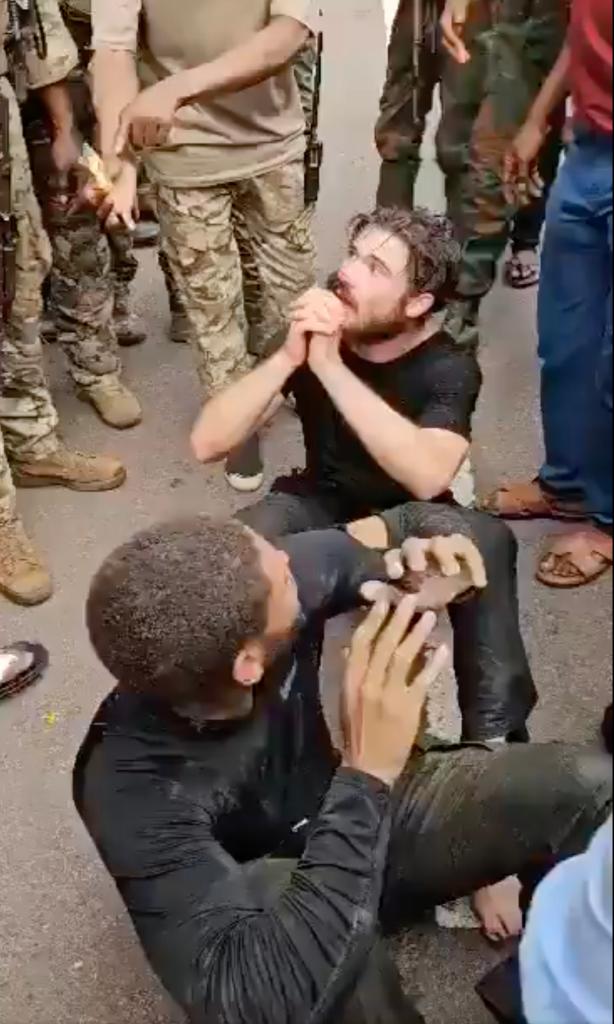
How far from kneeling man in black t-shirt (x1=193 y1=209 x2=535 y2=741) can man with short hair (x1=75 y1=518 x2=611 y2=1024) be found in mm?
254

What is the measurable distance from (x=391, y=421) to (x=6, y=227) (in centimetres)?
84

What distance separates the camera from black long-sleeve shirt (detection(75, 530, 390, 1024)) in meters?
1.26

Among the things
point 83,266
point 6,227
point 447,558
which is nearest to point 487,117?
point 83,266

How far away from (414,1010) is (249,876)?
0.26 meters

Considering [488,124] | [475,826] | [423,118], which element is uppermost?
[488,124]

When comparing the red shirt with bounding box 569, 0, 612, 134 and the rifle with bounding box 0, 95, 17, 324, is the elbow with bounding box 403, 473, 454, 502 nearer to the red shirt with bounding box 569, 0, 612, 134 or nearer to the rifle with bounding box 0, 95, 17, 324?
the rifle with bounding box 0, 95, 17, 324

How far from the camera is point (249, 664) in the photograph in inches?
52.6

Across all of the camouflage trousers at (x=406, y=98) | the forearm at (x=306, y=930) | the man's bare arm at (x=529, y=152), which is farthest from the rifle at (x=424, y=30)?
the forearm at (x=306, y=930)

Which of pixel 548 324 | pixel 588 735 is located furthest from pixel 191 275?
pixel 588 735

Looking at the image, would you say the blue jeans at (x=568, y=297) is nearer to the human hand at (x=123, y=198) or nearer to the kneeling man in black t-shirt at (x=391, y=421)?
the kneeling man in black t-shirt at (x=391, y=421)

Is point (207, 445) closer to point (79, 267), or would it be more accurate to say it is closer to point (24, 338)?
point (24, 338)

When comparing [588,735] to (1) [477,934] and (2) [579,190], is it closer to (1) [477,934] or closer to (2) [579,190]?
(1) [477,934]

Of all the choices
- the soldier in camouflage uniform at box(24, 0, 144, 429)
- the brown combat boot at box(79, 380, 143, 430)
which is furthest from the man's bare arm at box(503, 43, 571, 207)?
the brown combat boot at box(79, 380, 143, 430)

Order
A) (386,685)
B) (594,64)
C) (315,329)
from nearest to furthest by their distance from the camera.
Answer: (594,64) → (386,685) → (315,329)
